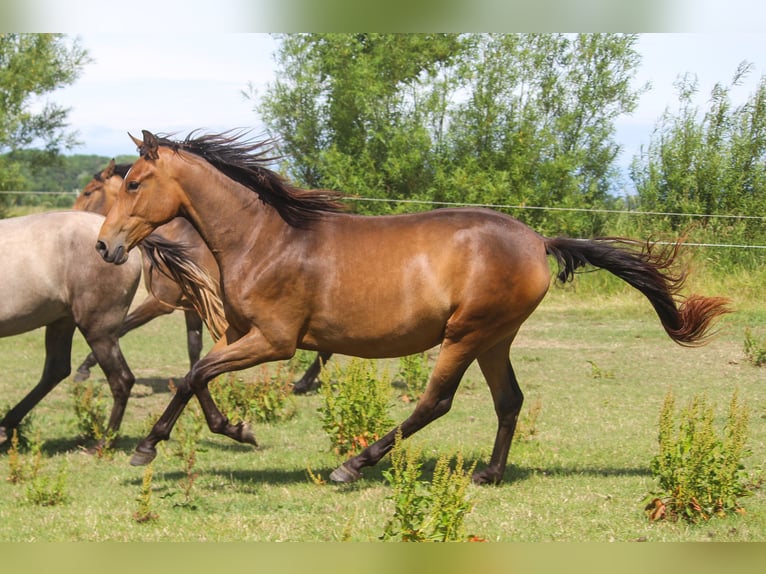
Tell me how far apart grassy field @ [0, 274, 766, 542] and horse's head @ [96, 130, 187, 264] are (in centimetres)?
149

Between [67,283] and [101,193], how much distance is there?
14.7ft

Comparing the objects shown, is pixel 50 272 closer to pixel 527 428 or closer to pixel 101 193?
pixel 527 428

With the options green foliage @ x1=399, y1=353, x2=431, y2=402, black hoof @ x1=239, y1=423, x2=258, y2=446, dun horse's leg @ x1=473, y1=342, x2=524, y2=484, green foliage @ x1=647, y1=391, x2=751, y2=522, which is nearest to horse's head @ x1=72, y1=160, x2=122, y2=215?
green foliage @ x1=399, y1=353, x2=431, y2=402

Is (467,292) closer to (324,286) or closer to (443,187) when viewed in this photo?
(324,286)

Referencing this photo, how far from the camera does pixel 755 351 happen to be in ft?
34.6

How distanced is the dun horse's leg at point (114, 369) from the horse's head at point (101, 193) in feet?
12.5

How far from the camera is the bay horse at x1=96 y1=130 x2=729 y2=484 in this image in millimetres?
5711

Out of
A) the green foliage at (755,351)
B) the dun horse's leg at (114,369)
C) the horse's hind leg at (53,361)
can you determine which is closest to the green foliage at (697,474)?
the dun horse's leg at (114,369)

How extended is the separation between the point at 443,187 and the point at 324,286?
12.8 m

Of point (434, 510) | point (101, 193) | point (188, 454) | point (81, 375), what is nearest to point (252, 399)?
point (188, 454)

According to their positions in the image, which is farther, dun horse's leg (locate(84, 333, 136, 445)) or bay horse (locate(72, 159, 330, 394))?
bay horse (locate(72, 159, 330, 394))

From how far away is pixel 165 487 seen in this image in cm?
598

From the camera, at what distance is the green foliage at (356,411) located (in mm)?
6594

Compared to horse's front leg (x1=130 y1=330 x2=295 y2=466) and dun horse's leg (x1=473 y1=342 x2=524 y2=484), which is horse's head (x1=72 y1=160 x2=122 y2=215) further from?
dun horse's leg (x1=473 y1=342 x2=524 y2=484)
